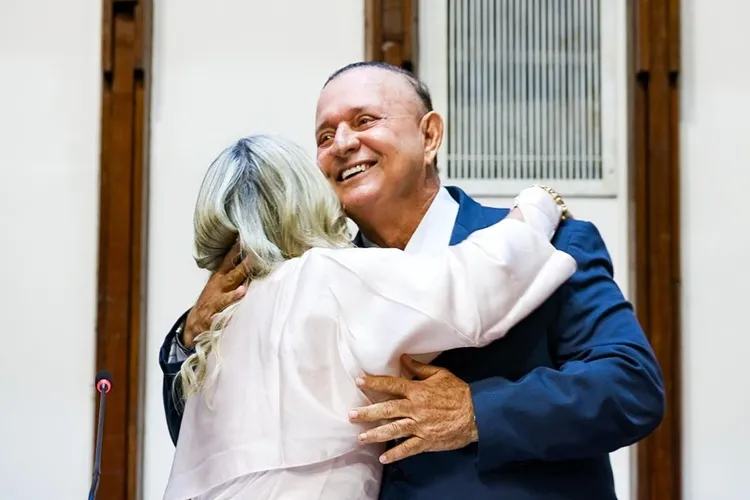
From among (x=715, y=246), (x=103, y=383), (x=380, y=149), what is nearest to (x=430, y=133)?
(x=380, y=149)

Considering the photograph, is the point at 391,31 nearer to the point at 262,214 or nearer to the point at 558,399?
the point at 262,214

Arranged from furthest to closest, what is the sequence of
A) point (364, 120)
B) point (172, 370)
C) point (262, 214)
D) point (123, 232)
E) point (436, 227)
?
point (123, 232), point (364, 120), point (436, 227), point (172, 370), point (262, 214)

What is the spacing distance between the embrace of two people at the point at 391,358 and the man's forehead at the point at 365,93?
0.31 metres

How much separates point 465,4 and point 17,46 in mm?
1493

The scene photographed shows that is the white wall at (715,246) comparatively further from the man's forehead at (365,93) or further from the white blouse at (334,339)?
the white blouse at (334,339)

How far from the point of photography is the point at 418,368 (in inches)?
51.3

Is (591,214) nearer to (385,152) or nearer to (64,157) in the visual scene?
(385,152)

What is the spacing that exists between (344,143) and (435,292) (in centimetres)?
53

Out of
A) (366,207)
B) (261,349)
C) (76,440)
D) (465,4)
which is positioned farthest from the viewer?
(465,4)

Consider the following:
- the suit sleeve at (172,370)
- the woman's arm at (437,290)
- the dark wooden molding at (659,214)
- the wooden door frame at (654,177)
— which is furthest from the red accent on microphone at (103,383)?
the dark wooden molding at (659,214)

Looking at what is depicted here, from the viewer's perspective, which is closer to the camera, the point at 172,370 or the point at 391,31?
the point at 172,370

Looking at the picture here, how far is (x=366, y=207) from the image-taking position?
167 centimetres

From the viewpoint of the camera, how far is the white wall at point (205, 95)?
113 inches

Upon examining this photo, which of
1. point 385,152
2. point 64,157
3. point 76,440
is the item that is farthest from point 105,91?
point 385,152
